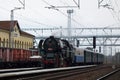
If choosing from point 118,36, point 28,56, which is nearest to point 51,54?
point 28,56

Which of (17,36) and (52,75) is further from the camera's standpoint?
(17,36)

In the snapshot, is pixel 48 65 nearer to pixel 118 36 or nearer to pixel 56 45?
pixel 56 45

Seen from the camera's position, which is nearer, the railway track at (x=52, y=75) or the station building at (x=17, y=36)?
the railway track at (x=52, y=75)

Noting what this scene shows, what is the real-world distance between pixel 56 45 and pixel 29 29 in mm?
67314

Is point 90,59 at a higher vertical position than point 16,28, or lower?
lower

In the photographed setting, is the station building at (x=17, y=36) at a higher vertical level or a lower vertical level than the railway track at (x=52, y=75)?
higher

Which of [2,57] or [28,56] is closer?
[2,57]

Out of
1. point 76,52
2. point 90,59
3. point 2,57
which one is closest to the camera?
point 2,57

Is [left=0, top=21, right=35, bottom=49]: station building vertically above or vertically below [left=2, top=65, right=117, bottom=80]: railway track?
above

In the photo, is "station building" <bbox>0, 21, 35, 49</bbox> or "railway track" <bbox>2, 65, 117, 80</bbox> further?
"station building" <bbox>0, 21, 35, 49</bbox>

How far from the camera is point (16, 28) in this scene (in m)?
81.8

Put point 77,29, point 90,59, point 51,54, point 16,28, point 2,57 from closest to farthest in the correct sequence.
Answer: point 51,54 < point 2,57 < point 90,59 < point 16,28 < point 77,29

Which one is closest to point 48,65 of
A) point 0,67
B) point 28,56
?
point 0,67

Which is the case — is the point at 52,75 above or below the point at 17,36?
below
